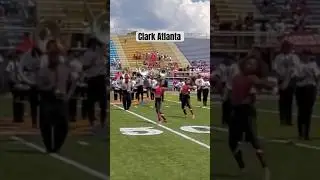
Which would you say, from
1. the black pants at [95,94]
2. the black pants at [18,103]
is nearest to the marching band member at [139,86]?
the black pants at [95,94]

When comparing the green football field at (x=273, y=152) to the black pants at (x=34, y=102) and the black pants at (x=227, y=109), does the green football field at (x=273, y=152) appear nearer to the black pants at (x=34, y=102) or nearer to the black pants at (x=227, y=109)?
the black pants at (x=227, y=109)

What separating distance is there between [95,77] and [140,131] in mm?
2283

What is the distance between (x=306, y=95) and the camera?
463 cm

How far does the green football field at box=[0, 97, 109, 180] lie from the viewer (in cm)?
425

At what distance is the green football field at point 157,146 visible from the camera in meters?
4.92

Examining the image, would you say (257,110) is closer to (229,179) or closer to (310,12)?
(229,179)

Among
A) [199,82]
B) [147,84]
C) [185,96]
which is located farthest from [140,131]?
[185,96]

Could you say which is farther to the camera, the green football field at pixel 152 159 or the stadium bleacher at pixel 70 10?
the green football field at pixel 152 159

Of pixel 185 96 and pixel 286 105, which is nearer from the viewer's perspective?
pixel 286 105

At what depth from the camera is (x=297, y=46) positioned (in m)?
4.44

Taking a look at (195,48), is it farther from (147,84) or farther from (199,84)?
(147,84)

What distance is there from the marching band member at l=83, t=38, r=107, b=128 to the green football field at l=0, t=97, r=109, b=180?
0.58 ft

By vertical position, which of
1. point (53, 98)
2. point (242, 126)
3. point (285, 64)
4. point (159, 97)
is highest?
point (285, 64)

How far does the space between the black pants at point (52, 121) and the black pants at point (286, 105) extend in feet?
5.75
